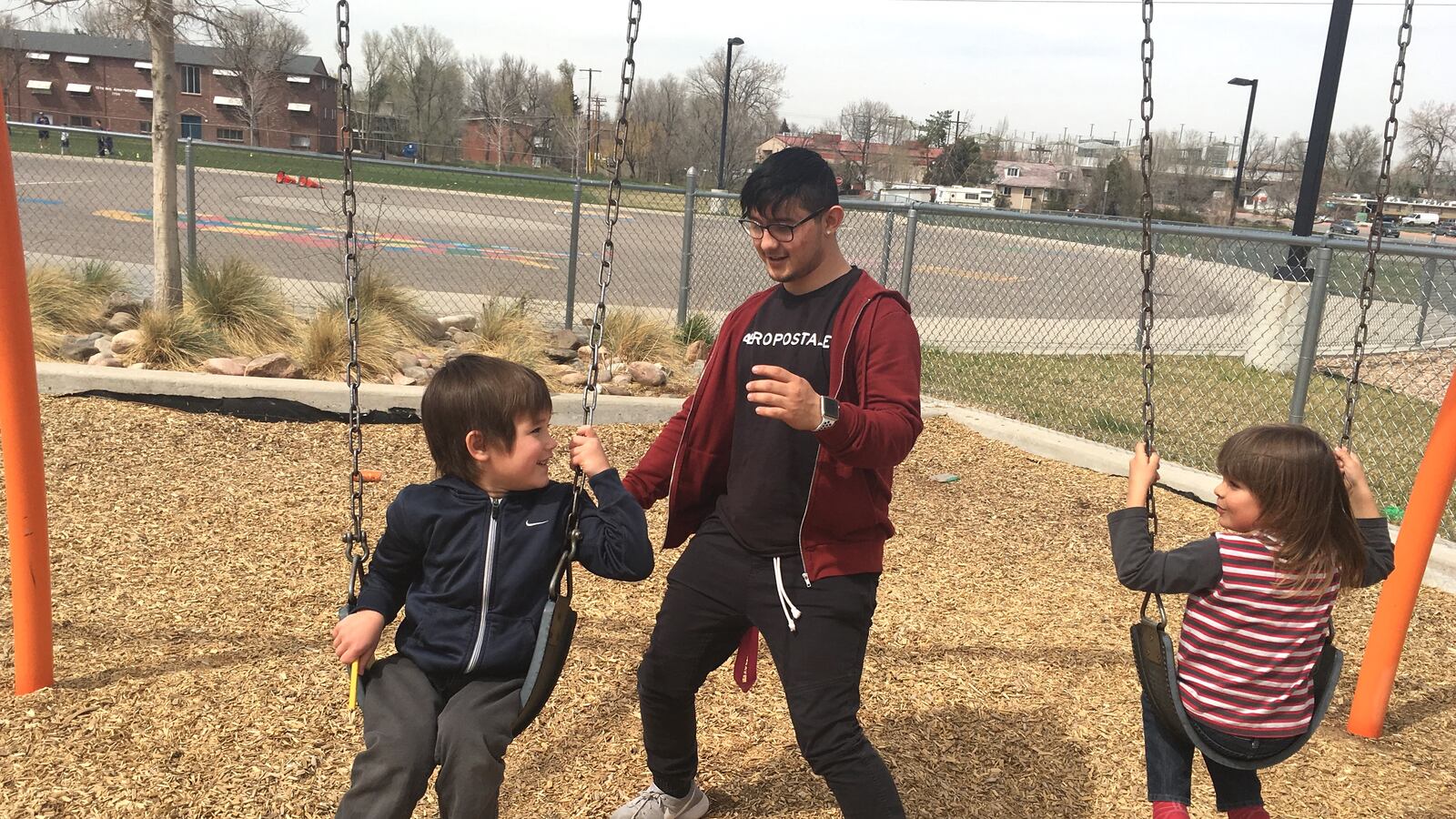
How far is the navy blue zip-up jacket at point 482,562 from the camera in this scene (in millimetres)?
2158

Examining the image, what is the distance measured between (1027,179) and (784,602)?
65.5m

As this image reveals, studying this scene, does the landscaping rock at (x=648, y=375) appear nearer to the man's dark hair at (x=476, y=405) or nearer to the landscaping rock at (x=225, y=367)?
the landscaping rock at (x=225, y=367)

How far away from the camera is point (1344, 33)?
7426 millimetres

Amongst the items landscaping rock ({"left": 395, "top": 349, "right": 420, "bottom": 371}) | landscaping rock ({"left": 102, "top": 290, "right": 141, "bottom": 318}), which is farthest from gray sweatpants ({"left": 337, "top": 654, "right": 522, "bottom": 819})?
landscaping rock ({"left": 102, "top": 290, "right": 141, "bottom": 318})

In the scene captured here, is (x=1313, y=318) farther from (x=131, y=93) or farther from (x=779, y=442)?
(x=131, y=93)

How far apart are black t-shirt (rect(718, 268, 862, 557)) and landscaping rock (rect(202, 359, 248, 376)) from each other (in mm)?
5048

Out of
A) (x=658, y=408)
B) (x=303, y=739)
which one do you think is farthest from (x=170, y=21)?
(x=303, y=739)

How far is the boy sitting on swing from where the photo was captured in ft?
6.96

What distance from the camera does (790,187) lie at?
2.36 m

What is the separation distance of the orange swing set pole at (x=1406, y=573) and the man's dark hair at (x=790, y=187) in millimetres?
2065

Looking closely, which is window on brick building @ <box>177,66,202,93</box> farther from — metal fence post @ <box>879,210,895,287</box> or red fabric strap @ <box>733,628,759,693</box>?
red fabric strap @ <box>733,628,759,693</box>

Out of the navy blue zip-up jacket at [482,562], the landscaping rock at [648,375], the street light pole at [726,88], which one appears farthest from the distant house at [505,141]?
the navy blue zip-up jacket at [482,562]

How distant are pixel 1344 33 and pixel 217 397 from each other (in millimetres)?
7629

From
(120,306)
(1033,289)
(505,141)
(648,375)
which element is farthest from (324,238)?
(505,141)
